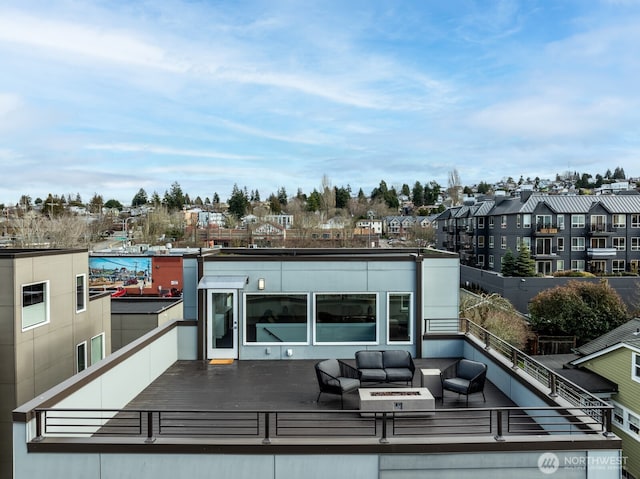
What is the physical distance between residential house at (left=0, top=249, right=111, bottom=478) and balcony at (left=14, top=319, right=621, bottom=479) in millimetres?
5663

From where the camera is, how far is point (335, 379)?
780 cm

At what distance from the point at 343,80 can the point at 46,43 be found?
1939cm

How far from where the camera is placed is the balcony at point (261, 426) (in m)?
5.62

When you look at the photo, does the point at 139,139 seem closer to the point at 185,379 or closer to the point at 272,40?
the point at 272,40

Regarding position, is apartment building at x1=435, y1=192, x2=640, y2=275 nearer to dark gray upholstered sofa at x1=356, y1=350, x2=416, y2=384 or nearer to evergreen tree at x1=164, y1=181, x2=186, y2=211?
dark gray upholstered sofa at x1=356, y1=350, x2=416, y2=384

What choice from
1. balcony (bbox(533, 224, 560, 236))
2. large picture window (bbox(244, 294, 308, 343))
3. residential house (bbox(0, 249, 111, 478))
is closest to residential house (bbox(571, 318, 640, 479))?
large picture window (bbox(244, 294, 308, 343))

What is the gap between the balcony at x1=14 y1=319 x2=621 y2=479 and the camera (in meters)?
5.62

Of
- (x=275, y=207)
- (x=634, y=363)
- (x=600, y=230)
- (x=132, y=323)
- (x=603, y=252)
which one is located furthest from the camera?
(x=275, y=207)

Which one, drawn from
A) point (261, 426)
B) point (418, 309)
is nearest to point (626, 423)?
point (418, 309)

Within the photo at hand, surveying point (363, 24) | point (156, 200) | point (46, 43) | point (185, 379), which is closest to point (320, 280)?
point (185, 379)

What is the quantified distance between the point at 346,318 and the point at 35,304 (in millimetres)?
9432

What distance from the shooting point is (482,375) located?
7.75 meters

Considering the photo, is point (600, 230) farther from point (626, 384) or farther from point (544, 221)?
point (626, 384)

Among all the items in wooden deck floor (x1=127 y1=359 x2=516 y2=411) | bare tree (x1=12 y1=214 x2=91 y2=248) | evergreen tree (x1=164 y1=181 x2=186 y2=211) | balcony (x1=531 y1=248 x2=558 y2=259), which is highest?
evergreen tree (x1=164 y1=181 x2=186 y2=211)
